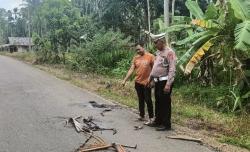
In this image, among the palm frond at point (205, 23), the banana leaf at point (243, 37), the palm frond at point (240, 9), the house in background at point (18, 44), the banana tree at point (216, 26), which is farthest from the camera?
the house in background at point (18, 44)

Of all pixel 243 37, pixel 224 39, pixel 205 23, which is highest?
pixel 205 23

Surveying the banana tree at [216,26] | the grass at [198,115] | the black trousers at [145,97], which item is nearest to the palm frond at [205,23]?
the banana tree at [216,26]

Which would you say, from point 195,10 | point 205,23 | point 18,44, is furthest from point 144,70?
point 18,44

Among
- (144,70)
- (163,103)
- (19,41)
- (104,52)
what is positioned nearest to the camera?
(163,103)

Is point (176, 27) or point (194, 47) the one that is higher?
point (176, 27)

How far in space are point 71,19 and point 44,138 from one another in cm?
2698

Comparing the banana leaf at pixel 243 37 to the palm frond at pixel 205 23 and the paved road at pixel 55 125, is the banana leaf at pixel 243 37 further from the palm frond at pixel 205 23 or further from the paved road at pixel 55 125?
the paved road at pixel 55 125

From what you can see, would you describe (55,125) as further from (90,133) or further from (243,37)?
(243,37)

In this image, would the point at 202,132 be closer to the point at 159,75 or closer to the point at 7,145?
the point at 159,75

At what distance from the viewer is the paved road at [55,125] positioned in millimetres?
8336

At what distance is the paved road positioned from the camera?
8.34 meters

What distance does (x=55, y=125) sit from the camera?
1027cm

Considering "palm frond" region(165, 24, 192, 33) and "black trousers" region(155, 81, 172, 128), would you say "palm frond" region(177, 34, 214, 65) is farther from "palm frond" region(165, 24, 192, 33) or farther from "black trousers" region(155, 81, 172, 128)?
"black trousers" region(155, 81, 172, 128)

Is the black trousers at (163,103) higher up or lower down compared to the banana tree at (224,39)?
lower down
